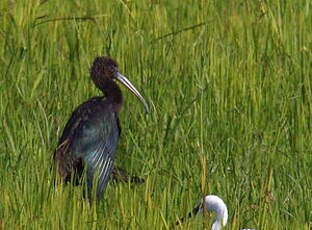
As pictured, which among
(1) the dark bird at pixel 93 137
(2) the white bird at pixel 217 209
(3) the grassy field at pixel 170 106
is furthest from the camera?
(1) the dark bird at pixel 93 137

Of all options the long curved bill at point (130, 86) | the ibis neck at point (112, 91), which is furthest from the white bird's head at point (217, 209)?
the ibis neck at point (112, 91)

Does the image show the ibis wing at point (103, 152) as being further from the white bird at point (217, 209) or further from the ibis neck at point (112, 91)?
the white bird at point (217, 209)

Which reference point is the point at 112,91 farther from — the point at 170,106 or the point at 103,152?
the point at 103,152

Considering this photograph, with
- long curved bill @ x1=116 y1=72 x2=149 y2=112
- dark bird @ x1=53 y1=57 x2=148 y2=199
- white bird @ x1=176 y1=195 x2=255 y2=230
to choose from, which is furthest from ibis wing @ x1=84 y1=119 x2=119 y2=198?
white bird @ x1=176 y1=195 x2=255 y2=230

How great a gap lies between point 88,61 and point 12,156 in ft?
4.42

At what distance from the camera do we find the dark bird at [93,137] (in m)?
5.68

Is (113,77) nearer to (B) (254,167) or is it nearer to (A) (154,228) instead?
(B) (254,167)

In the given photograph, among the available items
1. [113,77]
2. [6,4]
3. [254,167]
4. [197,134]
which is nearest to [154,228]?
[254,167]

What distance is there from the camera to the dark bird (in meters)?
5.68

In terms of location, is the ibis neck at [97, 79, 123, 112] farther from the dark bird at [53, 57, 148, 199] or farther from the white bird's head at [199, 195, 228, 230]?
the white bird's head at [199, 195, 228, 230]

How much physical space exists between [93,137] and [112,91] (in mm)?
409

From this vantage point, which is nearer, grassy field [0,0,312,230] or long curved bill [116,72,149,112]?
grassy field [0,0,312,230]

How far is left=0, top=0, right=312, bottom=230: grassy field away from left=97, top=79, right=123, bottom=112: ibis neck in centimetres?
11

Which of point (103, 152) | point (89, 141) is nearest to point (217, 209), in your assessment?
point (103, 152)
